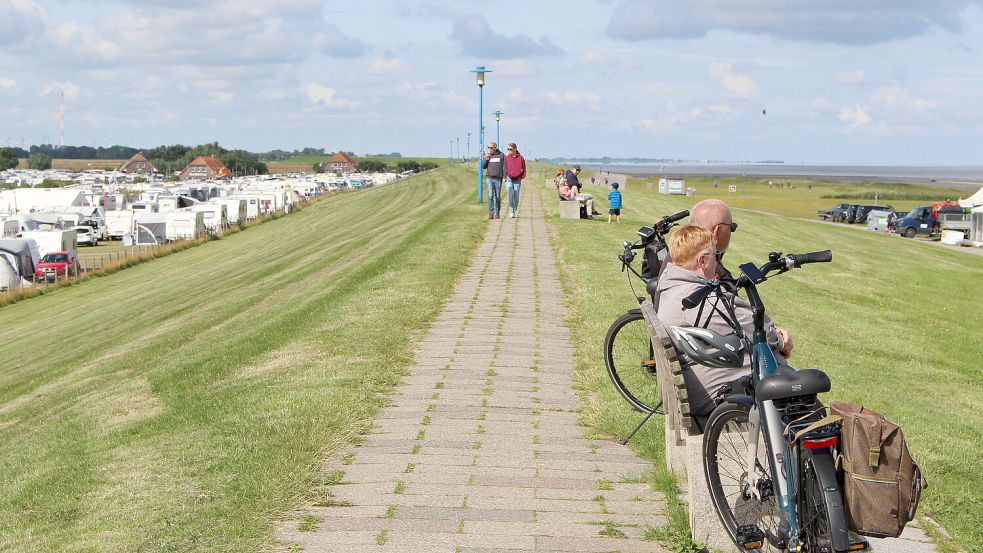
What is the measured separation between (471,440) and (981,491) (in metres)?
2.94

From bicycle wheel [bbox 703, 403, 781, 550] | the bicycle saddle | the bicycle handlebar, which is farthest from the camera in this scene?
the bicycle handlebar

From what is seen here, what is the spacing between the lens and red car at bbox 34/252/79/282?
134 feet

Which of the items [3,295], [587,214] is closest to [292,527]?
[587,214]

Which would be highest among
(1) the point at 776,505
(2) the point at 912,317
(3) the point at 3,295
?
(1) the point at 776,505

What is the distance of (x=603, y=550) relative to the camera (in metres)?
4.44

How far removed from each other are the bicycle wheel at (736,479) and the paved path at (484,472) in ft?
1.24

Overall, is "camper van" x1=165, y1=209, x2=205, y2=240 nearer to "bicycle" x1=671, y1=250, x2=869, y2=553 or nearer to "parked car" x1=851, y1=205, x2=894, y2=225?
"parked car" x1=851, y1=205, x2=894, y2=225

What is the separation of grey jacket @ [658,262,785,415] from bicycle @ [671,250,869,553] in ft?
0.58

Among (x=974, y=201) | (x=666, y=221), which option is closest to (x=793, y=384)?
(x=666, y=221)

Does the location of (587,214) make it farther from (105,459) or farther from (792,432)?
(792,432)

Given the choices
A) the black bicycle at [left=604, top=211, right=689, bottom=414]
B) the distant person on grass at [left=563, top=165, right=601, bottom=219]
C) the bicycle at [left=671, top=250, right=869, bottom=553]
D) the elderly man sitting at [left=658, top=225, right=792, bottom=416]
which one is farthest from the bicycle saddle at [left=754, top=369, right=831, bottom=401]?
the distant person on grass at [left=563, top=165, right=601, bottom=219]

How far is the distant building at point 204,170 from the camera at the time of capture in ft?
616

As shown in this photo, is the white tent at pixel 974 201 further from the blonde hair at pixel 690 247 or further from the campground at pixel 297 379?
the blonde hair at pixel 690 247

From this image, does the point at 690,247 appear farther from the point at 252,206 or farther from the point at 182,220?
the point at 252,206
